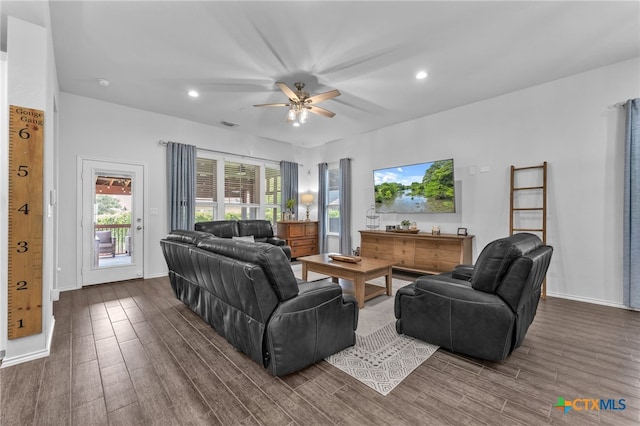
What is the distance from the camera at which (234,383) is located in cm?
190

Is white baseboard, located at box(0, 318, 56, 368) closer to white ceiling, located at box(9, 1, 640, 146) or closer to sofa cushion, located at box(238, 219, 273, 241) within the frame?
white ceiling, located at box(9, 1, 640, 146)

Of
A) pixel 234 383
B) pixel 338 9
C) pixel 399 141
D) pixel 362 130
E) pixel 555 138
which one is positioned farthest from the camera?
pixel 362 130

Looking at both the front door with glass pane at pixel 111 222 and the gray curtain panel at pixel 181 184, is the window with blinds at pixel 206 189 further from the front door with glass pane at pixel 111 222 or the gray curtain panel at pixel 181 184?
the front door with glass pane at pixel 111 222

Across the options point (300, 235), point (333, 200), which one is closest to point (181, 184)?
point (300, 235)

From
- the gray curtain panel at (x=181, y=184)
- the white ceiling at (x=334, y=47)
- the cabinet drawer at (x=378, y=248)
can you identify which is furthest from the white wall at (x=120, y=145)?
the cabinet drawer at (x=378, y=248)

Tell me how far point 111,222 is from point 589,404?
6.07m

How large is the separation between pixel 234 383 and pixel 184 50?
11.0ft

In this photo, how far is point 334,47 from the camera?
117 inches

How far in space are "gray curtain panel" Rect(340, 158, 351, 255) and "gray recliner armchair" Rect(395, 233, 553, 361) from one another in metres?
4.07

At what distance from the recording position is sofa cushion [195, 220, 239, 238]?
17.2 ft

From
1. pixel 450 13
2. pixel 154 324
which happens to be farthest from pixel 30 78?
pixel 450 13

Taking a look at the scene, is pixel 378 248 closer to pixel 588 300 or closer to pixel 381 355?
pixel 588 300

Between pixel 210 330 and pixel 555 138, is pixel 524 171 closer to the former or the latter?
pixel 555 138

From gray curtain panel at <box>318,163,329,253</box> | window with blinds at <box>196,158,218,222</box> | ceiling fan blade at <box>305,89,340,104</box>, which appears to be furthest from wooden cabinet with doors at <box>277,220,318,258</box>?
ceiling fan blade at <box>305,89,340,104</box>
